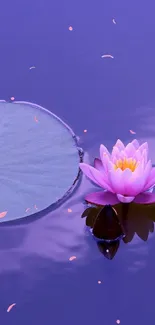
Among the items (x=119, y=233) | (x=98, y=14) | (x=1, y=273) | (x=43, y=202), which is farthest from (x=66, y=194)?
(x=98, y=14)

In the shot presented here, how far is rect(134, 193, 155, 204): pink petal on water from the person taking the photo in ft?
5.46

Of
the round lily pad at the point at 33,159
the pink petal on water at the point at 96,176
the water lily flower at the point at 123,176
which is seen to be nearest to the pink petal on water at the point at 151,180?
the water lily flower at the point at 123,176

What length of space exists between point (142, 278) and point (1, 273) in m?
0.37

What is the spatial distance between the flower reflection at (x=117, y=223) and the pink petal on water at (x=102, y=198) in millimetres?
32

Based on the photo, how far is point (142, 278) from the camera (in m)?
1.52

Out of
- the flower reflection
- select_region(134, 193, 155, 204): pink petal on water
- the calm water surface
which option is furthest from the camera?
select_region(134, 193, 155, 204): pink petal on water

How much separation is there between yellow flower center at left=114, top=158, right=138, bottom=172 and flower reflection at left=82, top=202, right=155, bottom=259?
0.40 feet

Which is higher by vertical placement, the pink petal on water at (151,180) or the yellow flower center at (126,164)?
the yellow flower center at (126,164)

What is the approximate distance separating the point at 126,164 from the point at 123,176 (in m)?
0.08

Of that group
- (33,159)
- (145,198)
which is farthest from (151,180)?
(33,159)

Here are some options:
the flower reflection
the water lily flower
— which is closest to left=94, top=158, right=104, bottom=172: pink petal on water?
the water lily flower

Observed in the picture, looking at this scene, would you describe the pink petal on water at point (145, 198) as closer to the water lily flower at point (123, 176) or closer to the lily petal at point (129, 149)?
the water lily flower at point (123, 176)

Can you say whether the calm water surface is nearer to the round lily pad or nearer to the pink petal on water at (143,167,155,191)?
the round lily pad

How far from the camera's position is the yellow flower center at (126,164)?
166 centimetres
